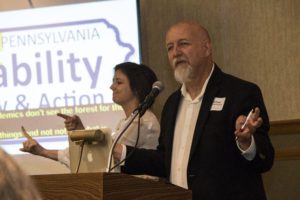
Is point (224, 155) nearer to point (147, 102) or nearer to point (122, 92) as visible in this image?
point (147, 102)

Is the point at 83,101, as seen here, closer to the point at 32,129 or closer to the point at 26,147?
the point at 32,129

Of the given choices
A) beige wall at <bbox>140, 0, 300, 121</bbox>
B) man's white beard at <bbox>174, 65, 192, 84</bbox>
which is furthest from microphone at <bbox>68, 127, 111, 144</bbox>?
beige wall at <bbox>140, 0, 300, 121</bbox>

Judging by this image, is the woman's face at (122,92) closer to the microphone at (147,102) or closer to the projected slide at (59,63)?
the projected slide at (59,63)

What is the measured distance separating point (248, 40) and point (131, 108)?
135 centimetres

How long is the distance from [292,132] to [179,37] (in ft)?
4.90

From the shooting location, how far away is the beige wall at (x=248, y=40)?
4215 millimetres

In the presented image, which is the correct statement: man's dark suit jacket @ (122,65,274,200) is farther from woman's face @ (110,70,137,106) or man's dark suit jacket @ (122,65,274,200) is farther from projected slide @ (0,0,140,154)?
projected slide @ (0,0,140,154)

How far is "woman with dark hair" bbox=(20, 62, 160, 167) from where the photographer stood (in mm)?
3209

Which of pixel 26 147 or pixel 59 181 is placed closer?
pixel 59 181

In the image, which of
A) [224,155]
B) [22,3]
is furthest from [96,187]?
[22,3]

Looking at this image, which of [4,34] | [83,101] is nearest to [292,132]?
[83,101]

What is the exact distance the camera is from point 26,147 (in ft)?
10.5

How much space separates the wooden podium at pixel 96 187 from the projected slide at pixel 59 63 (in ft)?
7.07

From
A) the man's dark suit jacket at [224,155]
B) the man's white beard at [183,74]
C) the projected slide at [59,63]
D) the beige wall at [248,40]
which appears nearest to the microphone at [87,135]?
the man's dark suit jacket at [224,155]
